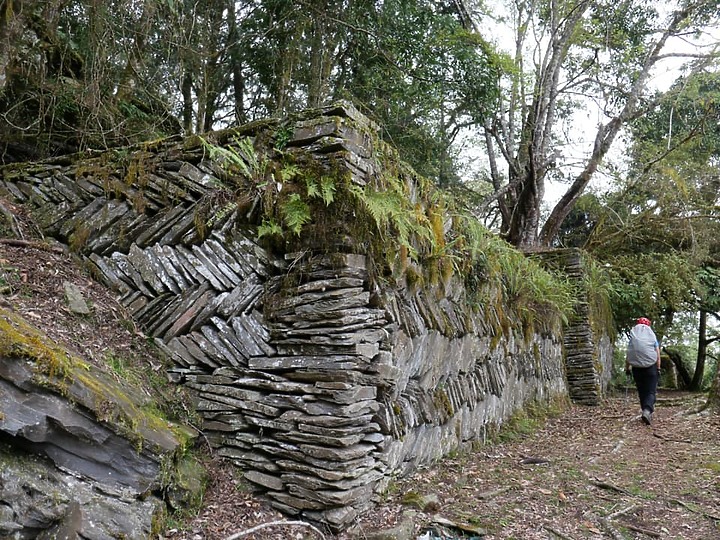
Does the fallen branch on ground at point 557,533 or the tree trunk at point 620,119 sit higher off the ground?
the tree trunk at point 620,119

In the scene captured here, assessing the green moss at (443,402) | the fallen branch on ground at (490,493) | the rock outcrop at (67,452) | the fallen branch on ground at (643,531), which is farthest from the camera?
the green moss at (443,402)

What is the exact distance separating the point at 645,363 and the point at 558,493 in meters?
3.75

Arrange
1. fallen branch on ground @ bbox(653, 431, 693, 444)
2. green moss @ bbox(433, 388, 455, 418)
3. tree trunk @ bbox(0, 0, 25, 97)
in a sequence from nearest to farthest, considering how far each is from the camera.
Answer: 1. tree trunk @ bbox(0, 0, 25, 97)
2. green moss @ bbox(433, 388, 455, 418)
3. fallen branch on ground @ bbox(653, 431, 693, 444)

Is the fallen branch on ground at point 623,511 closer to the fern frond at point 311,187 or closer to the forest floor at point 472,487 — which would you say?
the forest floor at point 472,487

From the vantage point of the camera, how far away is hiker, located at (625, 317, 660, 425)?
703cm

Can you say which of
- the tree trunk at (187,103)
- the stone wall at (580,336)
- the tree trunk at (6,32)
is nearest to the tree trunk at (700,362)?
the stone wall at (580,336)

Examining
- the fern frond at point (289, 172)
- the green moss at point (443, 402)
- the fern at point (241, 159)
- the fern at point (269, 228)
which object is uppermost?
the fern at point (241, 159)

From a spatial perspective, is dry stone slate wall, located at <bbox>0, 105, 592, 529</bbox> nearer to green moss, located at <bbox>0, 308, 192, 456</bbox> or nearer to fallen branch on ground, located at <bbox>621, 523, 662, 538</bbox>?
green moss, located at <bbox>0, 308, 192, 456</bbox>

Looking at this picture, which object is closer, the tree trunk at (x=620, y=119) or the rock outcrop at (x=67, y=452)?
the rock outcrop at (x=67, y=452)

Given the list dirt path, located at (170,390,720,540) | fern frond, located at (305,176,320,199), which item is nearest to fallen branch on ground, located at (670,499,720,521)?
→ dirt path, located at (170,390,720,540)

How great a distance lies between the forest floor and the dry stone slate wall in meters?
0.17

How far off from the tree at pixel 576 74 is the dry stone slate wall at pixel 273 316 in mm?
8864

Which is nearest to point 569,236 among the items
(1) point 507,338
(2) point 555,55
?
(2) point 555,55

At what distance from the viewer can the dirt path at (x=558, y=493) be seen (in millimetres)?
3340
